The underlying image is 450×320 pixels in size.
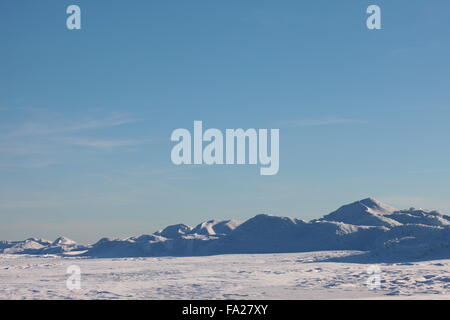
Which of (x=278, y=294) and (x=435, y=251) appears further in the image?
(x=435, y=251)

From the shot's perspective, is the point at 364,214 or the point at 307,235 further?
the point at 364,214

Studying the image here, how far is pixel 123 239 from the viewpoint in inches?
5945

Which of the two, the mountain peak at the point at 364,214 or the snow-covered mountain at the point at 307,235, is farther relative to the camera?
the mountain peak at the point at 364,214

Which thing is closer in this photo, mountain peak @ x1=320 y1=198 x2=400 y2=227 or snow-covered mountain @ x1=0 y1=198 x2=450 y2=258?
snow-covered mountain @ x1=0 y1=198 x2=450 y2=258

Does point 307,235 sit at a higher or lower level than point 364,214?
lower

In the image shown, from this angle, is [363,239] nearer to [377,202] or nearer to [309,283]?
[377,202]
